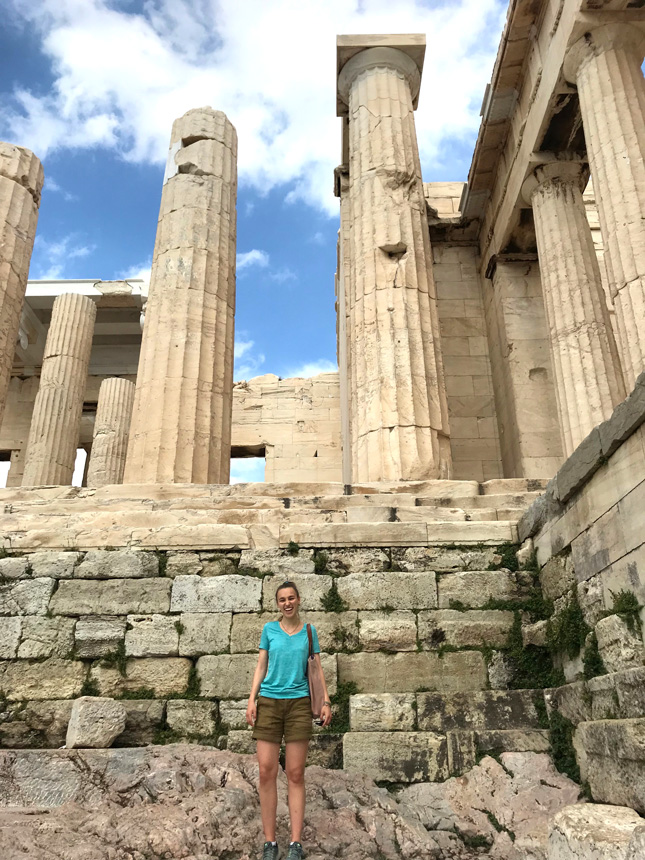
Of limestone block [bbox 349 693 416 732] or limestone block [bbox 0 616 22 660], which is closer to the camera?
limestone block [bbox 349 693 416 732]

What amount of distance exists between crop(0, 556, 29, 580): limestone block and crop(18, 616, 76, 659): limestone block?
0.42 metres

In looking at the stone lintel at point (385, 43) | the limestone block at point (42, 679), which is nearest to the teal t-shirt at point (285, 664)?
the limestone block at point (42, 679)

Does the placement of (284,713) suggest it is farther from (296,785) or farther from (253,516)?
(253,516)

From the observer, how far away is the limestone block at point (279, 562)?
232 inches

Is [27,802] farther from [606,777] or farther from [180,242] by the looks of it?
[180,242]

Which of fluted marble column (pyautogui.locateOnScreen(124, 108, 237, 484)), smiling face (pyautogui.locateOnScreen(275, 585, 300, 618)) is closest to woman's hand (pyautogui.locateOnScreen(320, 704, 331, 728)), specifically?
smiling face (pyautogui.locateOnScreen(275, 585, 300, 618))

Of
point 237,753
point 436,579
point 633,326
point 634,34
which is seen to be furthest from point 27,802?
point 634,34

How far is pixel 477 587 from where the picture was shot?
575 cm

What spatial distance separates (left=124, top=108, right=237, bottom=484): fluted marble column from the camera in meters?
9.88

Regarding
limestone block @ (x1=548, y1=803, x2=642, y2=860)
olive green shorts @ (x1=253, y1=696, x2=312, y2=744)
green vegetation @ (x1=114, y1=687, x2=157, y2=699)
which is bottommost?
limestone block @ (x1=548, y1=803, x2=642, y2=860)

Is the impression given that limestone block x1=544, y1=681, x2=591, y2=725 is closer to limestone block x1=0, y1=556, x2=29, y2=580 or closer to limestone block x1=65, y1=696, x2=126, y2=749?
limestone block x1=65, y1=696, x2=126, y2=749

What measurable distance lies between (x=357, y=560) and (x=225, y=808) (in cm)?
236

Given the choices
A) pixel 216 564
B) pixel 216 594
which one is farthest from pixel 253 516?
pixel 216 594

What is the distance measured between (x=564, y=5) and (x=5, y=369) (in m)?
11.0
